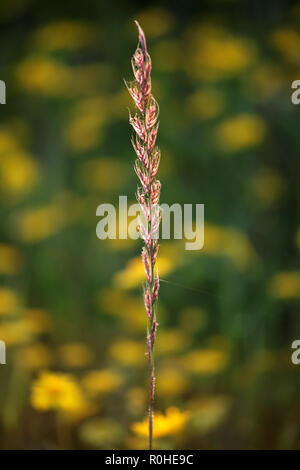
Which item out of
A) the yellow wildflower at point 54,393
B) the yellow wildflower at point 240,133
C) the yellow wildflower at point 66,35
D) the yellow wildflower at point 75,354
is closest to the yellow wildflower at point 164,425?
the yellow wildflower at point 54,393

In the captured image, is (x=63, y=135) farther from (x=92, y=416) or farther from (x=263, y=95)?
(x=92, y=416)

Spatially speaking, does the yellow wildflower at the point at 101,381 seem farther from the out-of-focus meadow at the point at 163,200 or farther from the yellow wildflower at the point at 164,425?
the yellow wildflower at the point at 164,425

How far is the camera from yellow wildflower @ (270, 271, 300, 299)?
0.87 metres

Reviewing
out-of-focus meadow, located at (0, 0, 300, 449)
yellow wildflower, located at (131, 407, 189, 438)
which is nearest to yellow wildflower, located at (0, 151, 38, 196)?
out-of-focus meadow, located at (0, 0, 300, 449)

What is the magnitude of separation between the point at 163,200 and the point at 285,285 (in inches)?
10.2

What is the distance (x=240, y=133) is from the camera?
921 mm

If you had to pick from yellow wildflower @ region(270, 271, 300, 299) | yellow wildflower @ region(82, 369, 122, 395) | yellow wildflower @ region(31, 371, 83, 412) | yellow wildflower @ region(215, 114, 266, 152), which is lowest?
yellow wildflower @ region(82, 369, 122, 395)

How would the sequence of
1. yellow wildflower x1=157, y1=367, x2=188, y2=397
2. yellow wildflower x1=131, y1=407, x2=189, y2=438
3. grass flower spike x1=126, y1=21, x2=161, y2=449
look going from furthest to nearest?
1. yellow wildflower x1=157, y1=367, x2=188, y2=397
2. yellow wildflower x1=131, y1=407, x2=189, y2=438
3. grass flower spike x1=126, y1=21, x2=161, y2=449

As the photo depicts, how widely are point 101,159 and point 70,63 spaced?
202mm

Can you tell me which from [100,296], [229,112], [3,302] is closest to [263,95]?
[229,112]

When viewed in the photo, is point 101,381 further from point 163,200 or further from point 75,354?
point 163,200

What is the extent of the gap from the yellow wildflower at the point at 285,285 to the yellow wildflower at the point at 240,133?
24cm

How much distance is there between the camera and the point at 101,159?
0.97 meters

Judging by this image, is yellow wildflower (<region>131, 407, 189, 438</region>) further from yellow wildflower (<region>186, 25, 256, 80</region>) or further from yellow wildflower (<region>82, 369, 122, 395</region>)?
yellow wildflower (<region>186, 25, 256, 80</region>)
